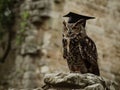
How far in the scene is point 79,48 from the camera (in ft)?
16.3

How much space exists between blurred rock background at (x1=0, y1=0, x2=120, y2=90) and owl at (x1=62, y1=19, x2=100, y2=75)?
484 centimetres

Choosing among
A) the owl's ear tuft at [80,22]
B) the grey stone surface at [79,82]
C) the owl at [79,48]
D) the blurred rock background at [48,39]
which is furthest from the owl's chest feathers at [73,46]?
the blurred rock background at [48,39]

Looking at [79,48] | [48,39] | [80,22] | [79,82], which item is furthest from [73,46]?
[48,39]

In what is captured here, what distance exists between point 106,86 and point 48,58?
5.51 metres

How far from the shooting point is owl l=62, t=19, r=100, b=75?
4.93m

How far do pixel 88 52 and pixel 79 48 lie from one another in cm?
10

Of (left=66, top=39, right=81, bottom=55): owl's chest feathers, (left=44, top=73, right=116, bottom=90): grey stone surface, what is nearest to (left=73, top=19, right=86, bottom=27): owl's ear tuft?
(left=66, top=39, right=81, bottom=55): owl's chest feathers

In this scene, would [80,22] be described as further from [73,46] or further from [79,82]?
[79,82]

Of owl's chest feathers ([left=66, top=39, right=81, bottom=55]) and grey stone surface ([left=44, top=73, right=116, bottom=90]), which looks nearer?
grey stone surface ([left=44, top=73, right=116, bottom=90])

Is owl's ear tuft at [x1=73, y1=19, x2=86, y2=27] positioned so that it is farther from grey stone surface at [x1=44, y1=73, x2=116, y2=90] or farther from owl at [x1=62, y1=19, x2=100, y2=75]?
grey stone surface at [x1=44, y1=73, x2=116, y2=90]

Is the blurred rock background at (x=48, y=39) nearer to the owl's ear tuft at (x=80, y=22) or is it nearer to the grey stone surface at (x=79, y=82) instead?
A: the owl's ear tuft at (x=80, y=22)

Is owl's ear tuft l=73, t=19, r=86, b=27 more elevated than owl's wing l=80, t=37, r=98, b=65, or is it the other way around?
owl's ear tuft l=73, t=19, r=86, b=27

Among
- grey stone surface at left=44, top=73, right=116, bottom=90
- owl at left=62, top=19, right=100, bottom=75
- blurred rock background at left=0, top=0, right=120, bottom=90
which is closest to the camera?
grey stone surface at left=44, top=73, right=116, bottom=90

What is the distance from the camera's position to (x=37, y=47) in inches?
404
